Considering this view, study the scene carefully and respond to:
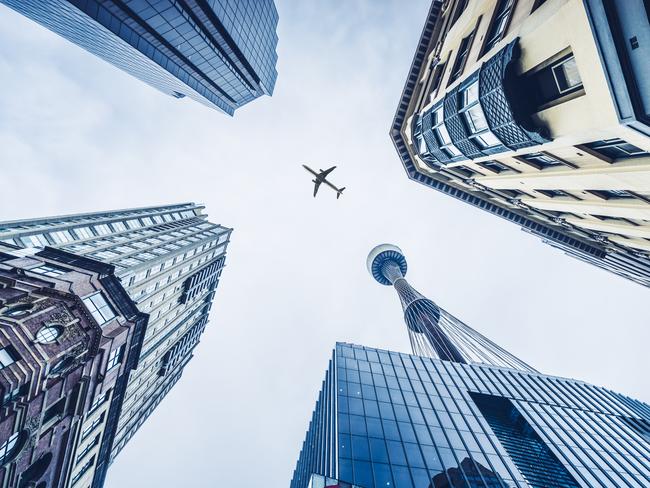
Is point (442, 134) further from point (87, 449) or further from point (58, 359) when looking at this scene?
point (87, 449)

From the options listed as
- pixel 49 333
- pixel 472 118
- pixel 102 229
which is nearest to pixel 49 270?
pixel 49 333

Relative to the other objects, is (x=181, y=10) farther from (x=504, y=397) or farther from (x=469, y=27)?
(x=504, y=397)

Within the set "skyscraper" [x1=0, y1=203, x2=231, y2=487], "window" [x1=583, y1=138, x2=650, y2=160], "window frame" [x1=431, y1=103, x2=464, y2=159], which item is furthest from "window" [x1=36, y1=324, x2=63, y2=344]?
"window" [x1=583, y1=138, x2=650, y2=160]

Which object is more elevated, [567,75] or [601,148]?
[567,75]

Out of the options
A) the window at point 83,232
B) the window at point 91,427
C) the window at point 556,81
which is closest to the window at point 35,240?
the window at point 83,232

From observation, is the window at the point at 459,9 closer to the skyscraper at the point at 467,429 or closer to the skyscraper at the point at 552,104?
the skyscraper at the point at 552,104

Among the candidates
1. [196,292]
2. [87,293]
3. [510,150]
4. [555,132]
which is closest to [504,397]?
[510,150]
